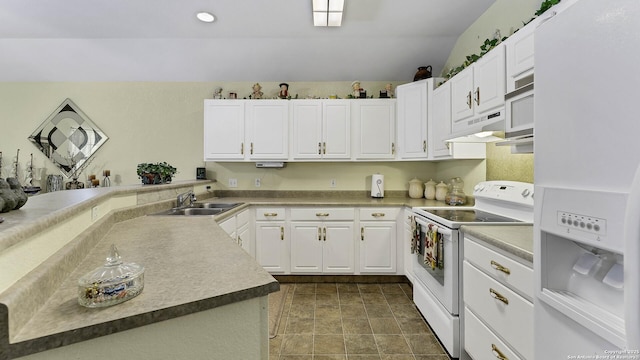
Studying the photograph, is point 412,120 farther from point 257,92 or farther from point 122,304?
point 122,304

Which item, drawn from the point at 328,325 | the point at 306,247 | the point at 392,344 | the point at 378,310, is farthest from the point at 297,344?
the point at 306,247

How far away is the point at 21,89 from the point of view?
12.4 feet

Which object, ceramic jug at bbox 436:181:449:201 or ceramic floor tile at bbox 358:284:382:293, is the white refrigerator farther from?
ceramic jug at bbox 436:181:449:201

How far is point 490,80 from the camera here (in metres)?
1.99

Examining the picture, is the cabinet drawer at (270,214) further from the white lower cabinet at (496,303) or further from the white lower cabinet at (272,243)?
the white lower cabinet at (496,303)

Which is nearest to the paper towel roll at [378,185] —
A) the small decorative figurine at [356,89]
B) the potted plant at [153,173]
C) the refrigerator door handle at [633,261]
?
the small decorative figurine at [356,89]

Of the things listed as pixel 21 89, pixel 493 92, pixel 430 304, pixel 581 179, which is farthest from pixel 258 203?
pixel 21 89

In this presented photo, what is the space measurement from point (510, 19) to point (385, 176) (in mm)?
2099

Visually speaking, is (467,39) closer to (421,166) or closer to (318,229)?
(421,166)

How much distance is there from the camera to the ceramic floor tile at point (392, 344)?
197 cm

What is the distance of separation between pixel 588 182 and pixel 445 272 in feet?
4.49

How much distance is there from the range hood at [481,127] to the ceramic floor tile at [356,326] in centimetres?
178

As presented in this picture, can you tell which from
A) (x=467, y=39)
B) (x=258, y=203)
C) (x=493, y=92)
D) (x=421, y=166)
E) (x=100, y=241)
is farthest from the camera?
(x=421, y=166)

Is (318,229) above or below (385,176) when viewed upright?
below
